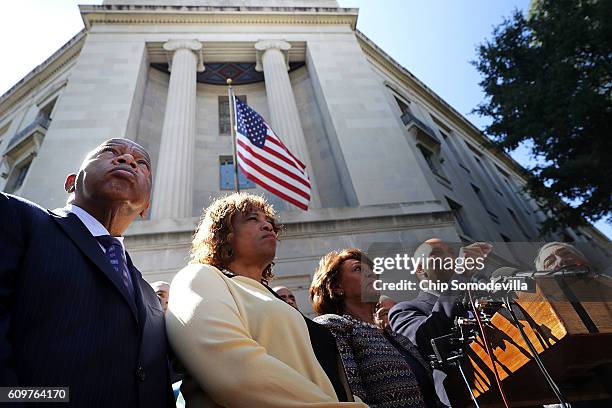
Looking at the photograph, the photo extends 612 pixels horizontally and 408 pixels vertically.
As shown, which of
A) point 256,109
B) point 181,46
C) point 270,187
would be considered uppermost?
point 181,46

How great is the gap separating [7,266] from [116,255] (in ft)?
1.75

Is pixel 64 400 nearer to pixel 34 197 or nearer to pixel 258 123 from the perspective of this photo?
pixel 258 123

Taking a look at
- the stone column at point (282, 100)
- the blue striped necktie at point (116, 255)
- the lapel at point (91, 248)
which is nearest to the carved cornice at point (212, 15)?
the stone column at point (282, 100)

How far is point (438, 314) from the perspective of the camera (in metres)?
2.87

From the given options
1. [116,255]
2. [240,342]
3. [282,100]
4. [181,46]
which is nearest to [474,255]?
[240,342]

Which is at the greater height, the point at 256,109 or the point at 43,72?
the point at 43,72

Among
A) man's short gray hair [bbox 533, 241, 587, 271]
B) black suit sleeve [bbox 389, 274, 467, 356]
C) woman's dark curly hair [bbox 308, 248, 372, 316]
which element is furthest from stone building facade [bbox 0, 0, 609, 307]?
man's short gray hair [bbox 533, 241, 587, 271]

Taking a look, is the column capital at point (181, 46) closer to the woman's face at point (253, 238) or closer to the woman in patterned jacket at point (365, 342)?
the woman in patterned jacket at point (365, 342)

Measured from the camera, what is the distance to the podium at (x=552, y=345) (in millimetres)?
1877

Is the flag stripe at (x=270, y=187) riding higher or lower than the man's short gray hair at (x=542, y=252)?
higher

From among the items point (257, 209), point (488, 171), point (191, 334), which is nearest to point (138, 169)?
point (257, 209)

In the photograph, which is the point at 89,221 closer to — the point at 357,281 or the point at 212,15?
the point at 357,281

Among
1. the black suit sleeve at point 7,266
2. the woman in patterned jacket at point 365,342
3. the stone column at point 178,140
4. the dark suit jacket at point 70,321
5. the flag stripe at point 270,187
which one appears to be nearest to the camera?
the black suit sleeve at point 7,266

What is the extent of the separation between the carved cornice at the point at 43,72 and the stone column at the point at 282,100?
26.7ft
